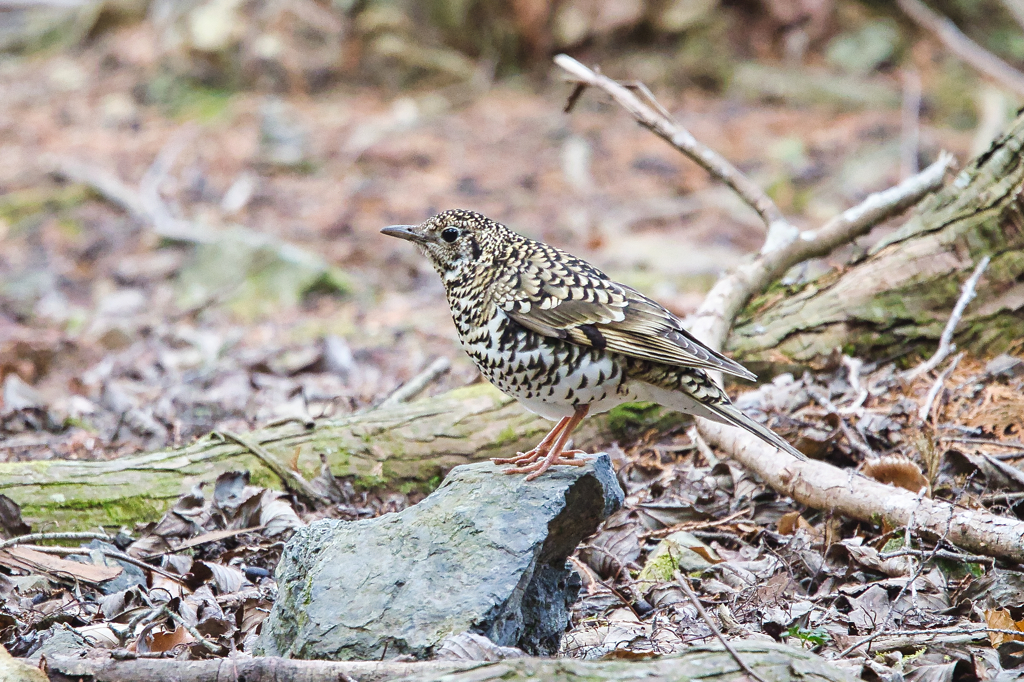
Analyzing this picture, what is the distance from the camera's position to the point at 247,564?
4.41 meters

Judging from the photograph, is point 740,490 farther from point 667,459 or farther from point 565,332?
point 565,332

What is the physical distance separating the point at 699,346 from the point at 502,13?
11712 mm

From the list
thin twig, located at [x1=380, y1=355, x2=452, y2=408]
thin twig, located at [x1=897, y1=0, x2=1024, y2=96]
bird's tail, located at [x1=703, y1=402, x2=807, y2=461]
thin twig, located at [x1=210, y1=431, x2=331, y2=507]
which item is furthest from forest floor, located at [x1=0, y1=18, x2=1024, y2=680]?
thin twig, located at [x1=897, y1=0, x2=1024, y2=96]

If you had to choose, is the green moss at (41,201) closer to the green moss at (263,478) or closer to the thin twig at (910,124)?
the green moss at (263,478)

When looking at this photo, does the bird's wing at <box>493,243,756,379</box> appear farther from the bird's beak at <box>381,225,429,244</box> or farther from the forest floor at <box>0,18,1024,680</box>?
the forest floor at <box>0,18,1024,680</box>

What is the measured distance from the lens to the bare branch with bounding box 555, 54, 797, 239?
20.1 ft

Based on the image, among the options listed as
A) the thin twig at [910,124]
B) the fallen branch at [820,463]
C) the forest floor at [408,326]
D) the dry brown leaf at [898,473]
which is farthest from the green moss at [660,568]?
the thin twig at [910,124]

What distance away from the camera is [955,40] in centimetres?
1094

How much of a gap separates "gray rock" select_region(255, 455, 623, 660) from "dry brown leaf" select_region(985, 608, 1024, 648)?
146 cm

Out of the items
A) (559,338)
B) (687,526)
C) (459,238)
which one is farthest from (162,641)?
(687,526)

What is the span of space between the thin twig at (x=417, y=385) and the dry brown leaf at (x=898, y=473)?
2.70 meters

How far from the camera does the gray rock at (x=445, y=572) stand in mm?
3074

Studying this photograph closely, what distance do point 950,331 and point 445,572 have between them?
352 centimetres

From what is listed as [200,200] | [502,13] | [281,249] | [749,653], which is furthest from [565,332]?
[502,13]
